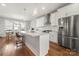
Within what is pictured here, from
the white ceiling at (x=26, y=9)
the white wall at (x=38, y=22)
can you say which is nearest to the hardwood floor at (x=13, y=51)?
the white wall at (x=38, y=22)

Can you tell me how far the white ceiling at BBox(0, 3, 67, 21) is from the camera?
2.05m

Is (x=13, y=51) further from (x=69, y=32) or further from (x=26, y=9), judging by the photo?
(x=69, y=32)

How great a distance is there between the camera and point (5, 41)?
233 centimetres

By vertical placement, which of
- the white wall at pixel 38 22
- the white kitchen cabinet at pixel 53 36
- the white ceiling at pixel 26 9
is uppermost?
the white ceiling at pixel 26 9

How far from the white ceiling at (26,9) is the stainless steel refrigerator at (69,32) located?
71cm

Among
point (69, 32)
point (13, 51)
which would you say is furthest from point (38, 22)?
point (69, 32)

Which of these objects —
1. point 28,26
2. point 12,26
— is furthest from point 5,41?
point 28,26

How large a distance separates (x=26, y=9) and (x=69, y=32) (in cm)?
167

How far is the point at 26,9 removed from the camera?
2113 millimetres

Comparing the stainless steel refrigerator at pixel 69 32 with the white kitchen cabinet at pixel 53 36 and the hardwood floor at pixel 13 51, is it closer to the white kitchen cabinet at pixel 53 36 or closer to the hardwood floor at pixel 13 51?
the white kitchen cabinet at pixel 53 36

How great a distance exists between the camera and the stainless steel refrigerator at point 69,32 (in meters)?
2.67

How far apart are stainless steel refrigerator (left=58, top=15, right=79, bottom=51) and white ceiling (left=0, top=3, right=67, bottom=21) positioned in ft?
2.34

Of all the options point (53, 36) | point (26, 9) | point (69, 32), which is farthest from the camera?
point (69, 32)

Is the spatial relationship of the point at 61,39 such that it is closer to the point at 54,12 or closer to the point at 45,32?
the point at 45,32
